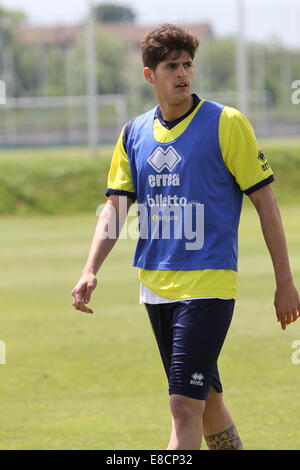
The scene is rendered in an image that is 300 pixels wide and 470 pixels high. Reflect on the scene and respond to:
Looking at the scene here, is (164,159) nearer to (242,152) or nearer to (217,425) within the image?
(242,152)

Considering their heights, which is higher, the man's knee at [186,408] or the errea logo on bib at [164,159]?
the errea logo on bib at [164,159]

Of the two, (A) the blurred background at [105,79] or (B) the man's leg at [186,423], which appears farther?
(A) the blurred background at [105,79]

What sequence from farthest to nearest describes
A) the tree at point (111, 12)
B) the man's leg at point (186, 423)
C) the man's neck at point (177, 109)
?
the tree at point (111, 12) < the man's neck at point (177, 109) < the man's leg at point (186, 423)

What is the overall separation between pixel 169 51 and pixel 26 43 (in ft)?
295

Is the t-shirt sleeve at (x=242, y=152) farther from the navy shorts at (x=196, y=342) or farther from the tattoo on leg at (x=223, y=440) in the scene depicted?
the tattoo on leg at (x=223, y=440)

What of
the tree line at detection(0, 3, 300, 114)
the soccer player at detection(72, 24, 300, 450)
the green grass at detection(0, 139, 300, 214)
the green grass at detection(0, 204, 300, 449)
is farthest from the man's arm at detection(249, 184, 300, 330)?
the tree line at detection(0, 3, 300, 114)

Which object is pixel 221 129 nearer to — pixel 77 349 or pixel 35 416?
pixel 35 416

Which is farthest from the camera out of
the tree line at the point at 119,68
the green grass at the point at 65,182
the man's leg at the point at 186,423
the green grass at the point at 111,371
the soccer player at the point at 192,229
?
the tree line at the point at 119,68

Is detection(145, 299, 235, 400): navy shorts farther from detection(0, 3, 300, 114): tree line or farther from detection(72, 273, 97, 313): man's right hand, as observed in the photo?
detection(0, 3, 300, 114): tree line

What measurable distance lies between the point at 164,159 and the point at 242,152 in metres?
0.39

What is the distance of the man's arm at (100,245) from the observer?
546cm

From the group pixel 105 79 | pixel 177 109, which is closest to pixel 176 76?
pixel 177 109

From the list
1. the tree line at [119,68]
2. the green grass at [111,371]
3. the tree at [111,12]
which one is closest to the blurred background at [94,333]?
the green grass at [111,371]

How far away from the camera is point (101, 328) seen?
11.6 meters
